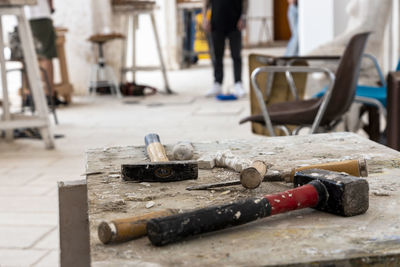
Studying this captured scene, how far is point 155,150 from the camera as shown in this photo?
4.54 ft

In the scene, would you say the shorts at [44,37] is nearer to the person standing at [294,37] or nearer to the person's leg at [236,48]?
the person's leg at [236,48]

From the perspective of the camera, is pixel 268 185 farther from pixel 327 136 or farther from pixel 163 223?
pixel 327 136

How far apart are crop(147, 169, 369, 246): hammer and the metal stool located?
6119mm

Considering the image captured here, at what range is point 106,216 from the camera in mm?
959

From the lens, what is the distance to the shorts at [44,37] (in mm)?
5664

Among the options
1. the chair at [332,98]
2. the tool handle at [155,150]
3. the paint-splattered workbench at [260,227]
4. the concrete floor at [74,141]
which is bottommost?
the concrete floor at [74,141]

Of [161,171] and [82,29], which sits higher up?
[161,171]

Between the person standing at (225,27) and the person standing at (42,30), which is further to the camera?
the person standing at (225,27)

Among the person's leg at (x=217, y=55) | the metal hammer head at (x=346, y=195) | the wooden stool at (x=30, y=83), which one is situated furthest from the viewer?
the person's leg at (x=217, y=55)

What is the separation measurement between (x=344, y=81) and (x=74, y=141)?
92.5 inches

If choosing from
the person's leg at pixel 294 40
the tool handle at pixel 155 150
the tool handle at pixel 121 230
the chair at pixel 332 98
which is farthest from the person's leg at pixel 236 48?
the tool handle at pixel 121 230

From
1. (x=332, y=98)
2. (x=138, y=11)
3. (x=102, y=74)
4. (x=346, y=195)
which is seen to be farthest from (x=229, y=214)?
(x=102, y=74)

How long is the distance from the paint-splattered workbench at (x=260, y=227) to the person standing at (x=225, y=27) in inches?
206

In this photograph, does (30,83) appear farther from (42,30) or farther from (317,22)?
(317,22)
